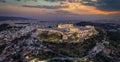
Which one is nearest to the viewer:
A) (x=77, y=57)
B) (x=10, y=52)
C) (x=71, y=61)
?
(x=71, y=61)

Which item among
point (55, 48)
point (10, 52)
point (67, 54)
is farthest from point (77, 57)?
point (10, 52)

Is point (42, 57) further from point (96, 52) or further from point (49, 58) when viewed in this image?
point (96, 52)

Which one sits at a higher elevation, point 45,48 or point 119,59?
point 45,48

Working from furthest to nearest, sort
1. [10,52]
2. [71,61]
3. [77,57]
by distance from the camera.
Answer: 1. [10,52]
2. [77,57]
3. [71,61]

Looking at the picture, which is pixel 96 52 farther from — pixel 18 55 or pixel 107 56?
pixel 18 55

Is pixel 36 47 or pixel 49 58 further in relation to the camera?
pixel 36 47

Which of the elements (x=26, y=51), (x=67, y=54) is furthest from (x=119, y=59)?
(x=26, y=51)

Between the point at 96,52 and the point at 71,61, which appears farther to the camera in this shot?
the point at 96,52

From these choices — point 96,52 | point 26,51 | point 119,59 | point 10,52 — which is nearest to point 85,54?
point 96,52
